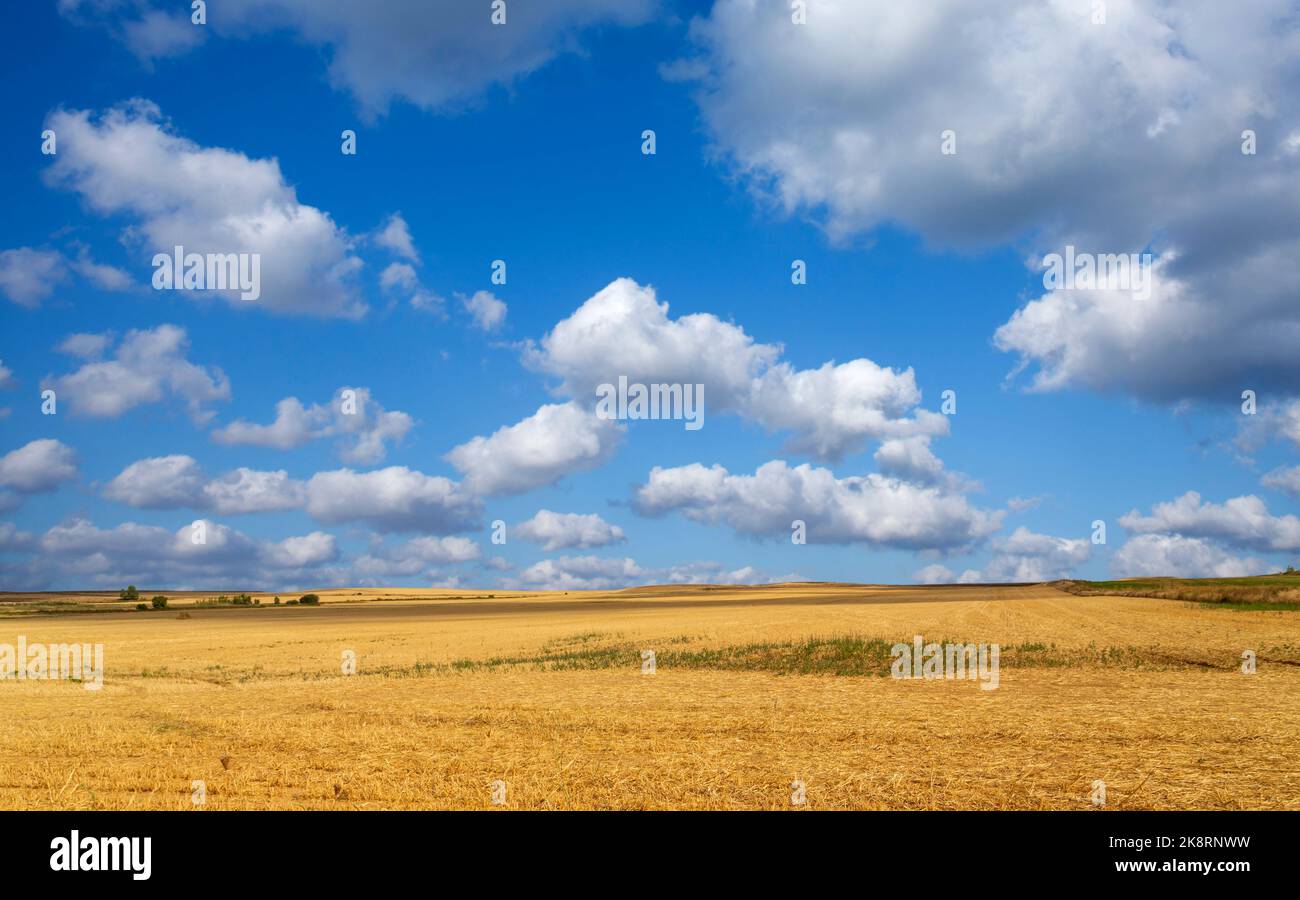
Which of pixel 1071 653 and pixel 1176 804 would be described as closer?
pixel 1176 804

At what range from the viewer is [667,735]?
822 inches

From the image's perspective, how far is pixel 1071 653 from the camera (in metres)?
41.4

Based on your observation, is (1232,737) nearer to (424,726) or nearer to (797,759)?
(797,759)

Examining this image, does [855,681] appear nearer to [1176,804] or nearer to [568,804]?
[1176,804]

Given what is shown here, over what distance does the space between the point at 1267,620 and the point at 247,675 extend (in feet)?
227

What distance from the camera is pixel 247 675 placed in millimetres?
39844

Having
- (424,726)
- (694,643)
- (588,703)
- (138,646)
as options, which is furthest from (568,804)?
(138,646)

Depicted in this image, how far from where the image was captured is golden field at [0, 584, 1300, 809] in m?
15.3

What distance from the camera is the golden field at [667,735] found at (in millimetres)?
15266
